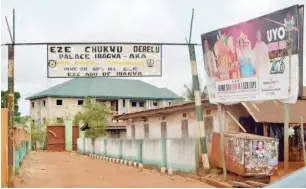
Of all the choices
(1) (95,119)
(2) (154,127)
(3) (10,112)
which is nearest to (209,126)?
(2) (154,127)

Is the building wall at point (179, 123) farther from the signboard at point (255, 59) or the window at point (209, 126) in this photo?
the signboard at point (255, 59)

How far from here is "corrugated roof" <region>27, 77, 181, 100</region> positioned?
60656 mm

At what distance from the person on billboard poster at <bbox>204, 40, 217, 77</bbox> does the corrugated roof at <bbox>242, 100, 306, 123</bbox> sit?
2723 mm

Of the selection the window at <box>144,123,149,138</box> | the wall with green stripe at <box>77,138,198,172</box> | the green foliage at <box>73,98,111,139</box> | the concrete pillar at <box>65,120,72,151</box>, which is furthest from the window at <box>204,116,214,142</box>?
the concrete pillar at <box>65,120,72,151</box>

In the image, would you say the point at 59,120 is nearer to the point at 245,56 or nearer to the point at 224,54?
the point at 224,54

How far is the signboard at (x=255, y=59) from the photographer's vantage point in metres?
13.1

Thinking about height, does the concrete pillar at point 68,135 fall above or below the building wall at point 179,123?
below

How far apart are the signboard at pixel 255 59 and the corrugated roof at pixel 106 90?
44.3m

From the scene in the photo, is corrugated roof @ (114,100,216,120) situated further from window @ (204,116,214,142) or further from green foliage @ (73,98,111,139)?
green foliage @ (73,98,111,139)

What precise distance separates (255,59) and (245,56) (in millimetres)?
491

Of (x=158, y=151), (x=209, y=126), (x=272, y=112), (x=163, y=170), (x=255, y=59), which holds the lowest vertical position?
(x=163, y=170)

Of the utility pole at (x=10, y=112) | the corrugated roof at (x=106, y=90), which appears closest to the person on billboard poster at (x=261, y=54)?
the utility pole at (x=10, y=112)

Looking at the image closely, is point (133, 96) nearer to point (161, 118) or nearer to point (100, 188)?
point (161, 118)

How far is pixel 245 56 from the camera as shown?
1485 centimetres
